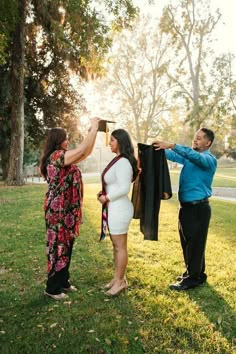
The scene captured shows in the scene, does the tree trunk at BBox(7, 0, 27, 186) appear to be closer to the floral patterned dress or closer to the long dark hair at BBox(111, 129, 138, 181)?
the floral patterned dress

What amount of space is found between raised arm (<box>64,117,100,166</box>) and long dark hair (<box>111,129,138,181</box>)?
40 centimetres

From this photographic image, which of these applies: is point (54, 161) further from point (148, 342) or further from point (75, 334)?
→ point (148, 342)

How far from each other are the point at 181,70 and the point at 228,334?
1218 inches

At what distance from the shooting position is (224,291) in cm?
496

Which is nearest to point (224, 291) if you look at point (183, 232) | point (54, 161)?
point (183, 232)

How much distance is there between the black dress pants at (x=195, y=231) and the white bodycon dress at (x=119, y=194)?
2.71 ft

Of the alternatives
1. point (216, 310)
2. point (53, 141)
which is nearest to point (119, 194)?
point (53, 141)

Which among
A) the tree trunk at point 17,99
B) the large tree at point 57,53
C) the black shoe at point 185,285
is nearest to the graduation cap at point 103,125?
the black shoe at point 185,285

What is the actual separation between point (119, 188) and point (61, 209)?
2.54ft

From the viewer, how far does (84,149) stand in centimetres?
415

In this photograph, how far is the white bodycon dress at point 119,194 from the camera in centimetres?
446

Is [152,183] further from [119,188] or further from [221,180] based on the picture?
[221,180]

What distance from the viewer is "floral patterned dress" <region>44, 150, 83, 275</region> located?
4.42 meters

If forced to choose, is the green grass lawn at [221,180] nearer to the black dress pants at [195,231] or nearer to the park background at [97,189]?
the park background at [97,189]
